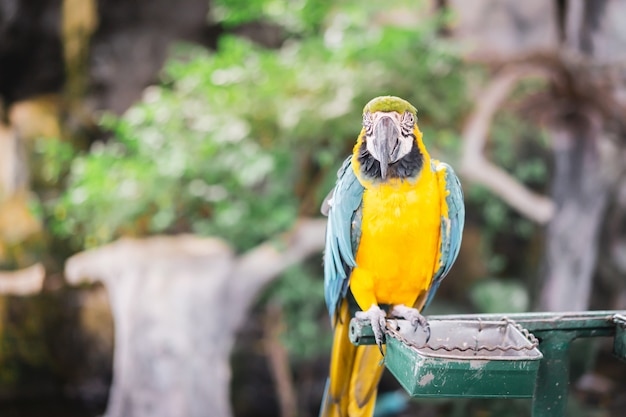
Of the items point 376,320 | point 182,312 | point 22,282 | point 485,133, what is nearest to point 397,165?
point 376,320

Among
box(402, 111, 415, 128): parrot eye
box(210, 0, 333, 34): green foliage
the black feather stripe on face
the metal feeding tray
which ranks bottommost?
the metal feeding tray

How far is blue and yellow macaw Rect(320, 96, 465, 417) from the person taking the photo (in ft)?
3.58

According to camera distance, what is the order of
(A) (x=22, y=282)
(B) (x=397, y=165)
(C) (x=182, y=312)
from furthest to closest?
(A) (x=22, y=282) < (C) (x=182, y=312) < (B) (x=397, y=165)

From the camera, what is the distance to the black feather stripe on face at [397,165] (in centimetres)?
114

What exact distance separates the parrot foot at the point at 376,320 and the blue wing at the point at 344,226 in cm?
9

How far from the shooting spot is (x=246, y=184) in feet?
8.52

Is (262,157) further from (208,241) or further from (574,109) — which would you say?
(574,109)

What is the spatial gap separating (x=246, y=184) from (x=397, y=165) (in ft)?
4.99

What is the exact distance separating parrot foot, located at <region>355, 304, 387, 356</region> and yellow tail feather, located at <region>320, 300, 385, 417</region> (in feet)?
0.35

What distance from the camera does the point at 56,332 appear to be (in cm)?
Answer: 408

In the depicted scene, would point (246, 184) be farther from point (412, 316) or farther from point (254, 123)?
point (412, 316)

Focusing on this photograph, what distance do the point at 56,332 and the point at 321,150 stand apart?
2.53 m

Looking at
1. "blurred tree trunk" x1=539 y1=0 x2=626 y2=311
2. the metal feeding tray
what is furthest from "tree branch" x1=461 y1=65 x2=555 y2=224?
the metal feeding tray

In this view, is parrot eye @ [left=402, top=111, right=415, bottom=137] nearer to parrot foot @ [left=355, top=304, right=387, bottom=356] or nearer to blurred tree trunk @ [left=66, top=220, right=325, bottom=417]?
parrot foot @ [left=355, top=304, right=387, bottom=356]
